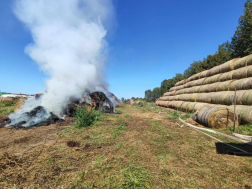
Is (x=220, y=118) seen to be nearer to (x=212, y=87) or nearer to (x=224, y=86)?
(x=224, y=86)

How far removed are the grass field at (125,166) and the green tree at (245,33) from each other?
26.2m

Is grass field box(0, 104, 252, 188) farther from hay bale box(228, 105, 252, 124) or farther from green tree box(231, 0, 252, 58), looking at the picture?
green tree box(231, 0, 252, 58)

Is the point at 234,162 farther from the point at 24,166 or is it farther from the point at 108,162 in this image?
the point at 24,166

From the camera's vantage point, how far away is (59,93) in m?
11.0

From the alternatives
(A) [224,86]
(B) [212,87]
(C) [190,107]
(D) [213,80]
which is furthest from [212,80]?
(C) [190,107]

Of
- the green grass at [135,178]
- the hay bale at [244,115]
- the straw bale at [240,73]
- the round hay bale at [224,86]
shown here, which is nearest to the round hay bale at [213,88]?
the round hay bale at [224,86]

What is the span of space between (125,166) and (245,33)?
3125cm

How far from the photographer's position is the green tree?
2177cm

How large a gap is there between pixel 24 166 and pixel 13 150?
1.48 meters

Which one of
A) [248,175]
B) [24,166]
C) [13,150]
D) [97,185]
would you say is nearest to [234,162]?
[248,175]

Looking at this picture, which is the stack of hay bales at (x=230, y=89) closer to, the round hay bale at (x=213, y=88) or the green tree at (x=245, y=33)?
the round hay bale at (x=213, y=88)

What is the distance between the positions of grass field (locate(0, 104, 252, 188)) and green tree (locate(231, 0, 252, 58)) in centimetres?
2620

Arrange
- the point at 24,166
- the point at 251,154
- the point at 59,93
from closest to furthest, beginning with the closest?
the point at 24,166 → the point at 251,154 → the point at 59,93

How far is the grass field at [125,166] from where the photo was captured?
108 inches
